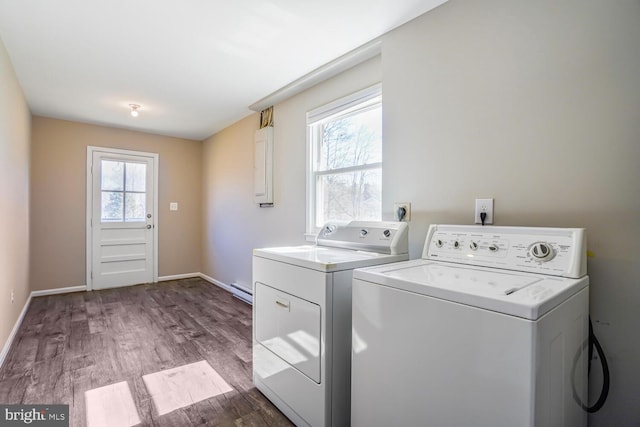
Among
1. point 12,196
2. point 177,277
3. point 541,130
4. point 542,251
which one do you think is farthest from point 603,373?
point 177,277

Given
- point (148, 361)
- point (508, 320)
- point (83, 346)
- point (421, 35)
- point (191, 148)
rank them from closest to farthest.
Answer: point (508, 320)
point (421, 35)
point (148, 361)
point (83, 346)
point (191, 148)

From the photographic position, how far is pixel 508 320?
0.89m

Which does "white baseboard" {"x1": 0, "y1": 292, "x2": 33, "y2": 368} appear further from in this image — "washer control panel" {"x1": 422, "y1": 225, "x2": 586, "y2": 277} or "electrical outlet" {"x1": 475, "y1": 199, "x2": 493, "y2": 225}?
"electrical outlet" {"x1": 475, "y1": 199, "x2": 493, "y2": 225}

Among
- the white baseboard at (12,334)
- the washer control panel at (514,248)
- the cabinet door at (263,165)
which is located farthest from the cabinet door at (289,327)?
the white baseboard at (12,334)

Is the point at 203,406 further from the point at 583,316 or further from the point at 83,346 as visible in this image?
the point at 583,316

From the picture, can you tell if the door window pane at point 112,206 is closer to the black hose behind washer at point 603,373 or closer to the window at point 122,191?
the window at point 122,191

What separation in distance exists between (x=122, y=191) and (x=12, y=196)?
182 cm

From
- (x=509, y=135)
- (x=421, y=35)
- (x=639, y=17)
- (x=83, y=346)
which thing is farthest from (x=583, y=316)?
(x=83, y=346)

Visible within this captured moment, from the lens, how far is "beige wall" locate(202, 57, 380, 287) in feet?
9.71

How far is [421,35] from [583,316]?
1693 millimetres

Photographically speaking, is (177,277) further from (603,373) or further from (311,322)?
(603,373)

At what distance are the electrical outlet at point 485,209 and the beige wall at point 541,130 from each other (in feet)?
0.11

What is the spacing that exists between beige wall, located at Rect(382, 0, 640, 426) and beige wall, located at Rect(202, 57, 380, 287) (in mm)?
661

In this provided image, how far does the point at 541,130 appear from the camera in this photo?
1455 millimetres
